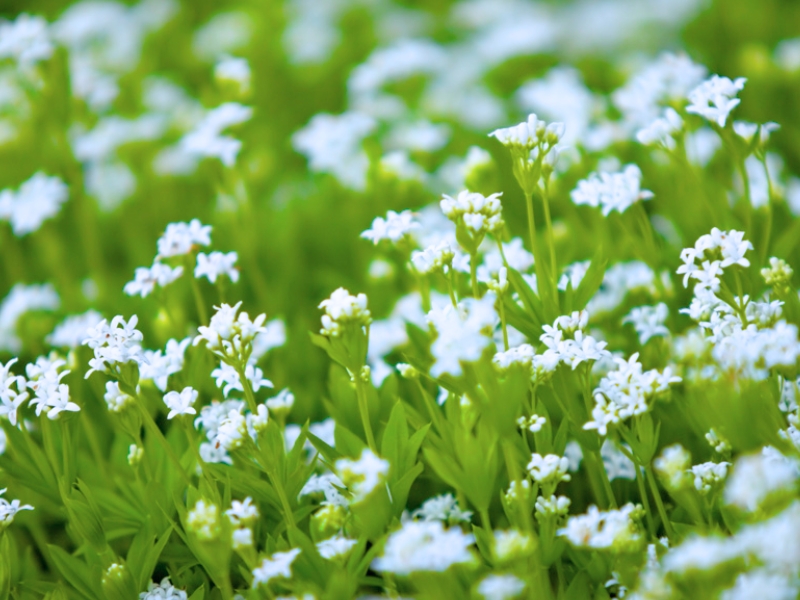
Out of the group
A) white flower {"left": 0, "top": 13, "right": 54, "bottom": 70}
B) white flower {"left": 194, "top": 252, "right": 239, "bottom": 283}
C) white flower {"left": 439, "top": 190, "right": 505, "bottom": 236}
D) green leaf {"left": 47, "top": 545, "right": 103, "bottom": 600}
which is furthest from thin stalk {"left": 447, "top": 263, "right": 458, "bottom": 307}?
white flower {"left": 0, "top": 13, "right": 54, "bottom": 70}

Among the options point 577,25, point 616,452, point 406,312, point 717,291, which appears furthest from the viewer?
point 577,25

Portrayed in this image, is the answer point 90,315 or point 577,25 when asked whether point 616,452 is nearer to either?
point 90,315

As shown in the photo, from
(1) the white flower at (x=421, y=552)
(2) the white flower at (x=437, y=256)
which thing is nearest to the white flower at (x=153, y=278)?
(2) the white flower at (x=437, y=256)

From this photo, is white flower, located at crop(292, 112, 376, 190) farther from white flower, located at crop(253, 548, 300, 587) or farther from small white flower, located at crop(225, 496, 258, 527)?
white flower, located at crop(253, 548, 300, 587)

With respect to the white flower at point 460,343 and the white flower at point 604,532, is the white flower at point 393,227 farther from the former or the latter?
the white flower at point 604,532

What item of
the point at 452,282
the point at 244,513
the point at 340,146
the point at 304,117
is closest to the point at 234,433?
the point at 244,513

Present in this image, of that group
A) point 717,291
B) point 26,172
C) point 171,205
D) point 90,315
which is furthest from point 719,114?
point 26,172
